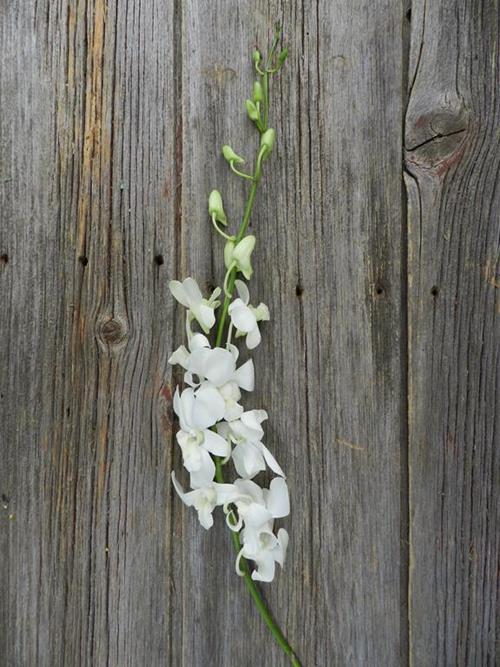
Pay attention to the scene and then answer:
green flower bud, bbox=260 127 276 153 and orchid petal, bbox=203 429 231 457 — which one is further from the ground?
green flower bud, bbox=260 127 276 153

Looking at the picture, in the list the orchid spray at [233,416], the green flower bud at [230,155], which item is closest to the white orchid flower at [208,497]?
the orchid spray at [233,416]

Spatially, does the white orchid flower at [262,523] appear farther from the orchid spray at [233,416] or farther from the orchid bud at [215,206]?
the orchid bud at [215,206]

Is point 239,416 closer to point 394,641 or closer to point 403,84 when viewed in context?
point 394,641

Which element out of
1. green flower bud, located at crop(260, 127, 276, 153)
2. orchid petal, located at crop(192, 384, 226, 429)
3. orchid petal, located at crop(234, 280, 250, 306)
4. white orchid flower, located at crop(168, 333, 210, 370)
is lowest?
orchid petal, located at crop(192, 384, 226, 429)

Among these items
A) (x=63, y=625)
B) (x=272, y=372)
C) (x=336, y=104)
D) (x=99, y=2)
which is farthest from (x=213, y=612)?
(x=99, y=2)

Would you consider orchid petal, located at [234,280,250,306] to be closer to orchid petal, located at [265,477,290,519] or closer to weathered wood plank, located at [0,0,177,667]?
weathered wood plank, located at [0,0,177,667]

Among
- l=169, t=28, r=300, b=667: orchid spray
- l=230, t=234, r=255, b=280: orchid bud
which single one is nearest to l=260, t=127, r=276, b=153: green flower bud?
l=169, t=28, r=300, b=667: orchid spray
